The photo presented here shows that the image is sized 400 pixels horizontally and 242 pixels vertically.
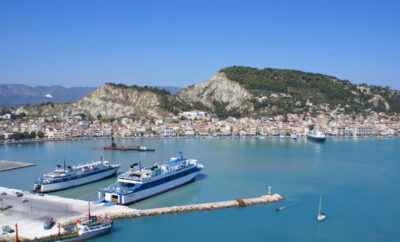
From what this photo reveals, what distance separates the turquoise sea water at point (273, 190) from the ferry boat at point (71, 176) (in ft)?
1.42

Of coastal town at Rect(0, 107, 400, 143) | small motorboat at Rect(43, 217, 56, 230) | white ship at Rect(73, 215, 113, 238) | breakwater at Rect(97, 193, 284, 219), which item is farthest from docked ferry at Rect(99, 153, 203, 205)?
coastal town at Rect(0, 107, 400, 143)

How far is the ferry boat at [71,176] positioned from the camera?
55.9 feet

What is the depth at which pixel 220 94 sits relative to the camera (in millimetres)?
67875

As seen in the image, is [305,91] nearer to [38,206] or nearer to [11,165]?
[11,165]

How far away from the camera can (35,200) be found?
48.5 ft

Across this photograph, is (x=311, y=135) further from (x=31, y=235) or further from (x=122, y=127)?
(x=31, y=235)

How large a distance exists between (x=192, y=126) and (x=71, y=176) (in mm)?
31851

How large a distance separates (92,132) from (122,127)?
169 inches

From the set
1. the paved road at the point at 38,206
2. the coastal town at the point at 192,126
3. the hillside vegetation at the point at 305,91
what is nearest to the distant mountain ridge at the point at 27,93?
the coastal town at the point at 192,126

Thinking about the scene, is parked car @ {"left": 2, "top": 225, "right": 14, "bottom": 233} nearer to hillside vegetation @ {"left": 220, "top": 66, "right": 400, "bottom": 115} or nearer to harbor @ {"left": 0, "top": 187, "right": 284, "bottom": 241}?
harbor @ {"left": 0, "top": 187, "right": 284, "bottom": 241}

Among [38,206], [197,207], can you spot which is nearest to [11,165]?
[38,206]

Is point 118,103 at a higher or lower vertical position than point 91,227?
higher

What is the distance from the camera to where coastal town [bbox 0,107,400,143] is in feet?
147

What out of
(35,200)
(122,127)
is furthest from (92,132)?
(35,200)
